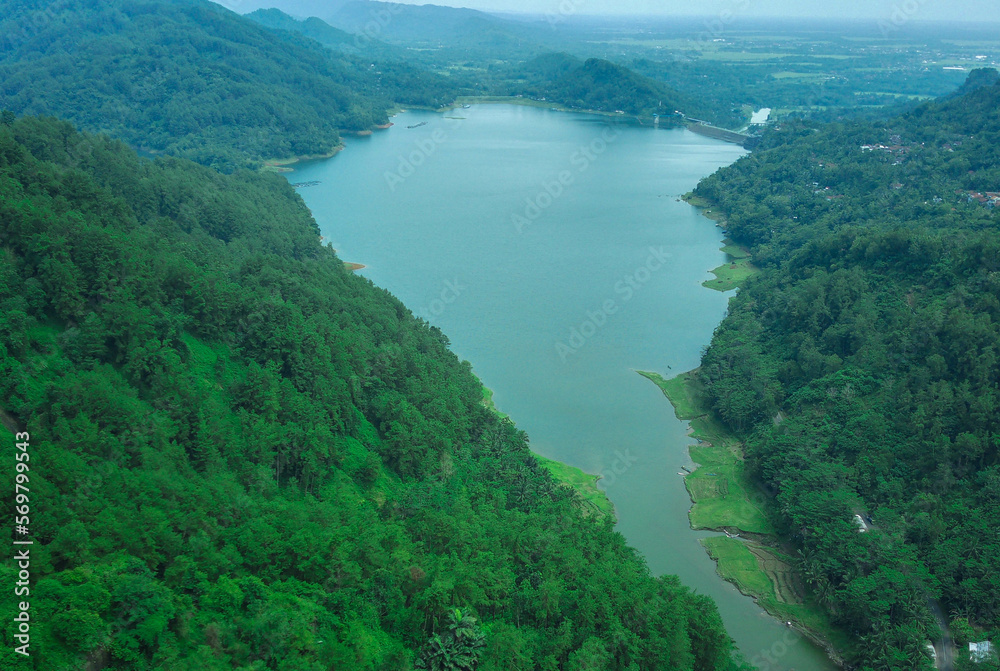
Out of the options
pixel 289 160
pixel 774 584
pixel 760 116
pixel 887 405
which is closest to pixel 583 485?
pixel 774 584

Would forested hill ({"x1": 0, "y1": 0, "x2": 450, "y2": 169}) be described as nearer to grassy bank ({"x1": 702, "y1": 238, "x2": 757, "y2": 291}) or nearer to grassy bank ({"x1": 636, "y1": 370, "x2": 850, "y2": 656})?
grassy bank ({"x1": 702, "y1": 238, "x2": 757, "y2": 291})

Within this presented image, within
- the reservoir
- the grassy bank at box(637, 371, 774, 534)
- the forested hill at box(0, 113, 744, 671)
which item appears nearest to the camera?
the forested hill at box(0, 113, 744, 671)

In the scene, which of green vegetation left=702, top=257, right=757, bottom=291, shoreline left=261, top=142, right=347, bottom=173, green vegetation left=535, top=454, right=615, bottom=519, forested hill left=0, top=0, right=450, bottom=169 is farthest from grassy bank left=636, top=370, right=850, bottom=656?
forested hill left=0, top=0, right=450, bottom=169

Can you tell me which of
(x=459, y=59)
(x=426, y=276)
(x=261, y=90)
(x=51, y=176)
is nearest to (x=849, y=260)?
(x=426, y=276)

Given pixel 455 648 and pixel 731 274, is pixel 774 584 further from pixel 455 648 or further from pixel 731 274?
pixel 731 274

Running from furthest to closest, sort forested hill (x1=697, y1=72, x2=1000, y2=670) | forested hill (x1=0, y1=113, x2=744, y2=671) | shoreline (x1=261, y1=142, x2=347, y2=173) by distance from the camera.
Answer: shoreline (x1=261, y1=142, x2=347, y2=173), forested hill (x1=697, y1=72, x2=1000, y2=670), forested hill (x1=0, y1=113, x2=744, y2=671)
